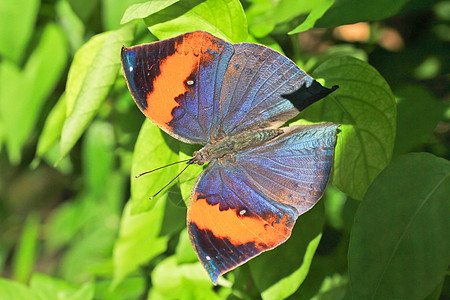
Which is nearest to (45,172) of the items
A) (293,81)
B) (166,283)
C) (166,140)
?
(166,283)

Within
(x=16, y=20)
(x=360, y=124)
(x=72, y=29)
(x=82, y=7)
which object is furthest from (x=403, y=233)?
(x=72, y=29)

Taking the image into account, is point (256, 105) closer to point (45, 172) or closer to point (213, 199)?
point (213, 199)

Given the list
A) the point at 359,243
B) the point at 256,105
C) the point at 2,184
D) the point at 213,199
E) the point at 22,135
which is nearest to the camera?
the point at 359,243

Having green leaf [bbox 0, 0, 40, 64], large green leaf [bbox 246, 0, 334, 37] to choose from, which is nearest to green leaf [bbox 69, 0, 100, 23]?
green leaf [bbox 0, 0, 40, 64]

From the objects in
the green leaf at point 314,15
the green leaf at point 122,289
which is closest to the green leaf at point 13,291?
the green leaf at point 122,289

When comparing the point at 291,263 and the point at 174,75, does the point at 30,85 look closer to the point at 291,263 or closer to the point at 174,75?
the point at 174,75

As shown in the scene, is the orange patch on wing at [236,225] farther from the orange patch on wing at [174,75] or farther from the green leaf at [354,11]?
the green leaf at [354,11]

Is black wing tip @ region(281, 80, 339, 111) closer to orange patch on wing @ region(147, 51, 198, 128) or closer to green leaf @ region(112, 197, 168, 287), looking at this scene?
orange patch on wing @ region(147, 51, 198, 128)
